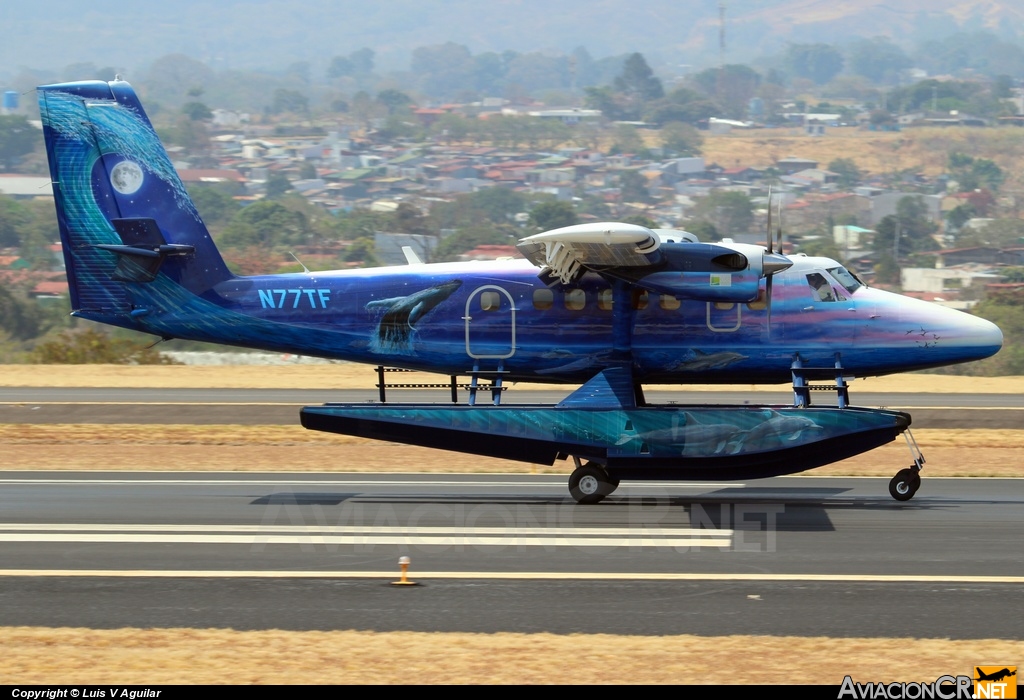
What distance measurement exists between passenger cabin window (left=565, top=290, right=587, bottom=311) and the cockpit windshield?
145 inches

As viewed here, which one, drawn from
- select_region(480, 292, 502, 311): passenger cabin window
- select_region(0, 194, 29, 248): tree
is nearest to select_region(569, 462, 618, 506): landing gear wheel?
select_region(480, 292, 502, 311): passenger cabin window

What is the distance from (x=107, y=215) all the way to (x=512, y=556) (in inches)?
371

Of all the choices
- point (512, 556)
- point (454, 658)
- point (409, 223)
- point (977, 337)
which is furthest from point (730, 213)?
point (454, 658)

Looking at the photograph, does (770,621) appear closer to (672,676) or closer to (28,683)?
(672,676)

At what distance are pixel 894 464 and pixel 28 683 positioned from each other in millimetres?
16178

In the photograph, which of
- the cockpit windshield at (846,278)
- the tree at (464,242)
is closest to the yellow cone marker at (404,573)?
the cockpit windshield at (846,278)

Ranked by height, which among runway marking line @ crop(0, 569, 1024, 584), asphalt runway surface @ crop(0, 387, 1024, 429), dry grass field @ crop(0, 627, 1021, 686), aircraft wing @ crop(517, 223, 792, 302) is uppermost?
aircraft wing @ crop(517, 223, 792, 302)

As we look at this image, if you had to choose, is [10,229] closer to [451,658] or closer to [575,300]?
[575,300]

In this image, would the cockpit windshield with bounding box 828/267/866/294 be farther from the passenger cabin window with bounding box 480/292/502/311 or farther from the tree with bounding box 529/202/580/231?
the tree with bounding box 529/202/580/231

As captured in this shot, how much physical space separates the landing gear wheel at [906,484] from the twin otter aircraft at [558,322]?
0.03 m

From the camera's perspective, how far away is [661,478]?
17.2 m

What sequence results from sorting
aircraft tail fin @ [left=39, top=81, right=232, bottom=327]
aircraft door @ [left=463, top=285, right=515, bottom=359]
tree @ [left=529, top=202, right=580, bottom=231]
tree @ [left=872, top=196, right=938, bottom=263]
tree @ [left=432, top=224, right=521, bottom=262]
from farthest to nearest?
tree @ [left=872, top=196, right=938, bottom=263]
tree @ [left=529, top=202, right=580, bottom=231]
tree @ [left=432, top=224, right=521, bottom=262]
aircraft tail fin @ [left=39, top=81, right=232, bottom=327]
aircraft door @ [left=463, top=285, right=515, bottom=359]

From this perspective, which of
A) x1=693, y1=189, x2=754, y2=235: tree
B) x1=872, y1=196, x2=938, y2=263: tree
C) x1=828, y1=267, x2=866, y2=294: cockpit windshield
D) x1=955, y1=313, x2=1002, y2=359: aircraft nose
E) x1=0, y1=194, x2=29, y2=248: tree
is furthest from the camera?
x1=693, y1=189, x2=754, y2=235: tree

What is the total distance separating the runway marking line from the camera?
12.6m
